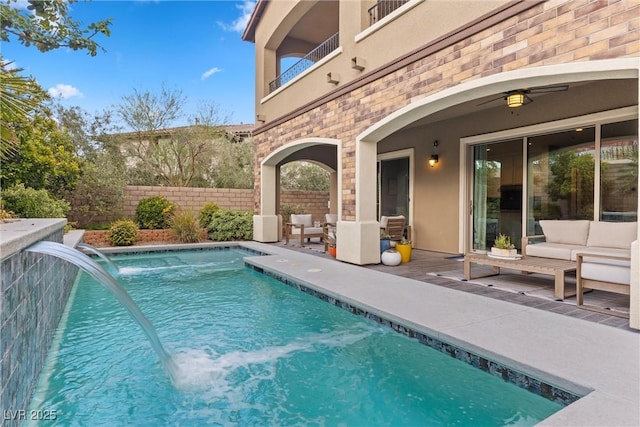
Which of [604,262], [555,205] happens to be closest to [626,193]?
[555,205]

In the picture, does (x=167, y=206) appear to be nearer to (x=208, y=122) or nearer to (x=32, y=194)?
(x=32, y=194)

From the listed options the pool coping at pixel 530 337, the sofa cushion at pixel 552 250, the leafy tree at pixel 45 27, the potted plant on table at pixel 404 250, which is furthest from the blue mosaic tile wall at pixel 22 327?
the sofa cushion at pixel 552 250

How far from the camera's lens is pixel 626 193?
235 inches

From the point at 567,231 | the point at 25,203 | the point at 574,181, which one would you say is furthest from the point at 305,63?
the point at 25,203

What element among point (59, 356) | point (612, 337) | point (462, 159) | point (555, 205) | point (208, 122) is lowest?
point (59, 356)

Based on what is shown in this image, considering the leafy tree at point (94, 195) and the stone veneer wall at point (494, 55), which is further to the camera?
the leafy tree at point (94, 195)

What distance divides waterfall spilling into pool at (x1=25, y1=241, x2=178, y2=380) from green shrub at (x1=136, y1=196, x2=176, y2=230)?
933 centimetres

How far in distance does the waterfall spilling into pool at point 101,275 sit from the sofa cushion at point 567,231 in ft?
20.3

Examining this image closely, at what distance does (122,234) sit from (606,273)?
10.9m

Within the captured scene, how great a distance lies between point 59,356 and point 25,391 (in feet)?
3.72

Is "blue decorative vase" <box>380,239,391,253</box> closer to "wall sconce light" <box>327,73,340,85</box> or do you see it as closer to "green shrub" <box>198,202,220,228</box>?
"wall sconce light" <box>327,73,340,85</box>

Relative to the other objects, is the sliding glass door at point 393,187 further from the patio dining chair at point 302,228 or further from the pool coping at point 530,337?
the pool coping at point 530,337

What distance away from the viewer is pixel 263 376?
3.19m

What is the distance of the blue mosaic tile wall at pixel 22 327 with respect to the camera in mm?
2160
